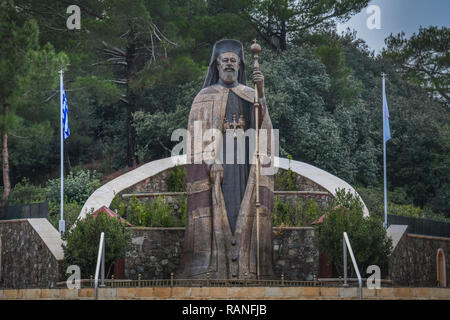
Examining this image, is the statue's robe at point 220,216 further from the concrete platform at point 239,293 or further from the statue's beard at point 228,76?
the concrete platform at point 239,293

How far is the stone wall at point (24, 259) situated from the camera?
26.2m

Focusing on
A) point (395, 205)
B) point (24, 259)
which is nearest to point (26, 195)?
point (24, 259)

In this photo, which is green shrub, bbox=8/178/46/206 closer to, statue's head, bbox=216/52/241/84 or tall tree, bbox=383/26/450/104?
statue's head, bbox=216/52/241/84

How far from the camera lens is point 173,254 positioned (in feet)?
88.3

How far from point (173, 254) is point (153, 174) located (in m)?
6.26

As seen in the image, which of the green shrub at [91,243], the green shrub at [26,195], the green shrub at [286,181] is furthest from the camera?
the green shrub at [26,195]

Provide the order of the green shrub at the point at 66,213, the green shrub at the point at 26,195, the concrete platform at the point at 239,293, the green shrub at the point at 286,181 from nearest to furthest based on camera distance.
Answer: the concrete platform at the point at 239,293 → the green shrub at the point at 66,213 → the green shrub at the point at 286,181 → the green shrub at the point at 26,195

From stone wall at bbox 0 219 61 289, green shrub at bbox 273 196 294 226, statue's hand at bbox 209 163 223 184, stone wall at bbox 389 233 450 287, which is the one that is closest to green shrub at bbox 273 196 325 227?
green shrub at bbox 273 196 294 226

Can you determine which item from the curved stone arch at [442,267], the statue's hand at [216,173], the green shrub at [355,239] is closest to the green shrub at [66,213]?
the statue's hand at [216,173]

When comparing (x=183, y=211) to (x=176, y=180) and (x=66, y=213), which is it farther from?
(x=66, y=213)

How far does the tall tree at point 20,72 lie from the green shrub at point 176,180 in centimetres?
555
